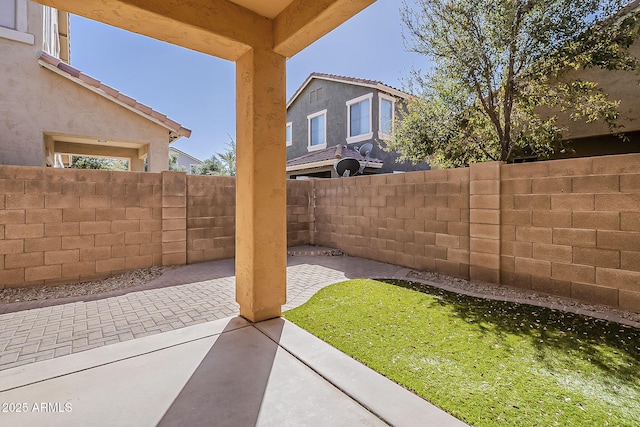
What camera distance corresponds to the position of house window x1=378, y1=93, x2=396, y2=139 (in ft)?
41.4

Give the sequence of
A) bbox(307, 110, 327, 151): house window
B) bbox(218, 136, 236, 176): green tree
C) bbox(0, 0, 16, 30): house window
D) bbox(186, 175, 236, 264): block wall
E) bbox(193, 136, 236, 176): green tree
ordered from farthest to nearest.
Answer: bbox(193, 136, 236, 176): green tree
bbox(218, 136, 236, 176): green tree
bbox(307, 110, 327, 151): house window
bbox(186, 175, 236, 264): block wall
bbox(0, 0, 16, 30): house window

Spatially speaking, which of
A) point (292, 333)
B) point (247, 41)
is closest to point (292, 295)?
point (292, 333)

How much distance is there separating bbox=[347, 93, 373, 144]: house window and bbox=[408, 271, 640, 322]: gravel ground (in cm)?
834

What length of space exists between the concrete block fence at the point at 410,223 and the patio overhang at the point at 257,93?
12.2 ft

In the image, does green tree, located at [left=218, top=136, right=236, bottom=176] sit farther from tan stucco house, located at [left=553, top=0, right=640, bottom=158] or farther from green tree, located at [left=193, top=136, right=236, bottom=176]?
tan stucco house, located at [left=553, top=0, right=640, bottom=158]

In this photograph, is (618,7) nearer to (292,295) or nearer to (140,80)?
(292,295)

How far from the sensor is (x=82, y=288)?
5.21m

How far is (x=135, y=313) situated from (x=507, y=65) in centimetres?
798

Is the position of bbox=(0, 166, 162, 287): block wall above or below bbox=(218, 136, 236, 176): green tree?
below

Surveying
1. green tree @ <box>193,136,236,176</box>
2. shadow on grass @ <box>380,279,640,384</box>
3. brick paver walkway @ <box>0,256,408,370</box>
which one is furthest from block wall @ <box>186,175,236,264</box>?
green tree @ <box>193,136,236,176</box>

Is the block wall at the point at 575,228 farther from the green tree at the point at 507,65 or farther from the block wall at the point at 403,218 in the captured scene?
the green tree at the point at 507,65

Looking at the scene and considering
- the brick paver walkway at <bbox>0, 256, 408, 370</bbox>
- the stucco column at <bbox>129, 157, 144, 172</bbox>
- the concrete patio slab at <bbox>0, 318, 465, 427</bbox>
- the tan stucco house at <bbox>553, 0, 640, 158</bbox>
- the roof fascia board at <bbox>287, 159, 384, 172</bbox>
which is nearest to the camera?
the concrete patio slab at <bbox>0, 318, 465, 427</bbox>

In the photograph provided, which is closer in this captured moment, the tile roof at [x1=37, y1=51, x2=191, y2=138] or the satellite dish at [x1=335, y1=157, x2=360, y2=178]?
the tile roof at [x1=37, y1=51, x2=191, y2=138]

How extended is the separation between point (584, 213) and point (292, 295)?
442 centimetres
